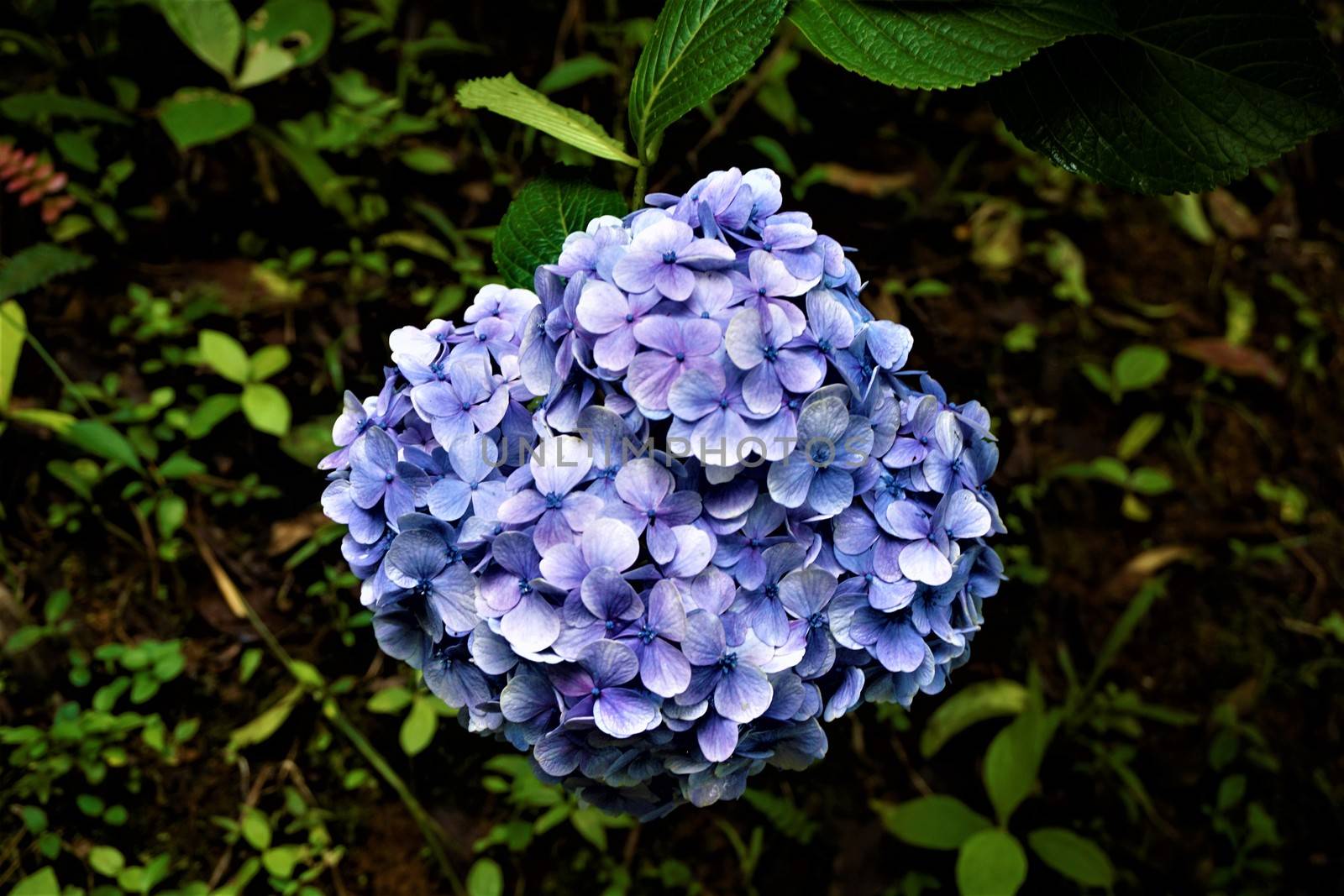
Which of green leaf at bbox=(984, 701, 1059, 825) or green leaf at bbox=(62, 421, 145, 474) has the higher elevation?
green leaf at bbox=(62, 421, 145, 474)

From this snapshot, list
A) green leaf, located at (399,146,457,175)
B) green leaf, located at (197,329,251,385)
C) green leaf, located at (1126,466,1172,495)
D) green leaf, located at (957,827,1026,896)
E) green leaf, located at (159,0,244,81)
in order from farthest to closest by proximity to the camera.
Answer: green leaf, located at (1126,466,1172,495), green leaf, located at (399,146,457,175), green leaf, located at (159,0,244,81), green leaf, located at (197,329,251,385), green leaf, located at (957,827,1026,896)

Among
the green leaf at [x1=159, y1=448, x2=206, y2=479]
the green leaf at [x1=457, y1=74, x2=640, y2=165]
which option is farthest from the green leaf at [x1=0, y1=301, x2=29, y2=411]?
the green leaf at [x1=457, y1=74, x2=640, y2=165]

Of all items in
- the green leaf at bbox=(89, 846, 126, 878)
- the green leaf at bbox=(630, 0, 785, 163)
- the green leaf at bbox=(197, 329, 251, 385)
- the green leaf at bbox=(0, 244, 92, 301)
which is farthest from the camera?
the green leaf at bbox=(197, 329, 251, 385)

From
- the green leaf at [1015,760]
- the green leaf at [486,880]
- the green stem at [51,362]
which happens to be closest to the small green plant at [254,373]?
the green stem at [51,362]

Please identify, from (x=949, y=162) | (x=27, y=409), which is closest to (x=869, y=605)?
(x=27, y=409)

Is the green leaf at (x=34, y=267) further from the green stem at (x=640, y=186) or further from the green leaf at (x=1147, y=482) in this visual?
the green leaf at (x=1147, y=482)

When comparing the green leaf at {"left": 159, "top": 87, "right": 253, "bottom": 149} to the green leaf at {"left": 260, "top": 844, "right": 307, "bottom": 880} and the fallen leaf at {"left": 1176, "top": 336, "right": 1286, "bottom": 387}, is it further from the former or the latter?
the fallen leaf at {"left": 1176, "top": 336, "right": 1286, "bottom": 387}

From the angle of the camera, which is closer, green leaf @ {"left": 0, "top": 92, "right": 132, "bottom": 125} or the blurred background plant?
the blurred background plant

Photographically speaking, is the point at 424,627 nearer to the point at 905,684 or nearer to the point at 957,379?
the point at 905,684
